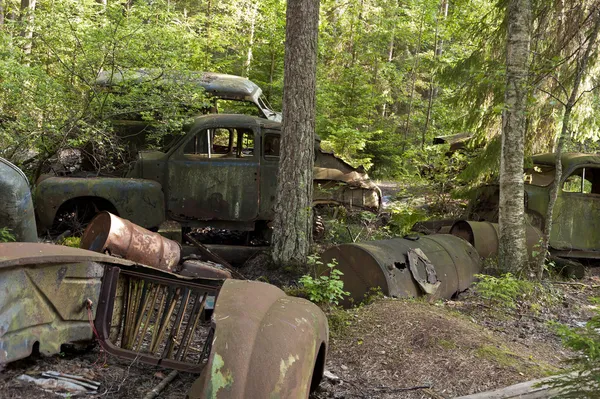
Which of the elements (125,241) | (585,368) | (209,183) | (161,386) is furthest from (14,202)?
(585,368)

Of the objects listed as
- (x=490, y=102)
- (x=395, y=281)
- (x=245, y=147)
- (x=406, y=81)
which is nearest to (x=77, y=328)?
(x=395, y=281)

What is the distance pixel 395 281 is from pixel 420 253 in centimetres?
70

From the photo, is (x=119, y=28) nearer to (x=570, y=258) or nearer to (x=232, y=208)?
(x=232, y=208)

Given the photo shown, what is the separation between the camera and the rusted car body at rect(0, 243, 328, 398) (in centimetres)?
233

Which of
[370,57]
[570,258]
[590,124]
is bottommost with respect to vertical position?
[570,258]

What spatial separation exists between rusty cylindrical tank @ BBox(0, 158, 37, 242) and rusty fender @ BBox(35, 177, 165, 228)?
9.27 ft

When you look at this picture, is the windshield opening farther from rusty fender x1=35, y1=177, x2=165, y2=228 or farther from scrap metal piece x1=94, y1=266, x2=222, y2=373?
scrap metal piece x1=94, y1=266, x2=222, y2=373

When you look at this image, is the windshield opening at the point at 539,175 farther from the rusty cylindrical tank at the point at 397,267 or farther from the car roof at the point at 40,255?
the car roof at the point at 40,255

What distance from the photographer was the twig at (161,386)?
9.25 ft

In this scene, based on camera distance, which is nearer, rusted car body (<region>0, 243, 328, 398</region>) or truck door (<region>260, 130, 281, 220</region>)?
rusted car body (<region>0, 243, 328, 398</region>)

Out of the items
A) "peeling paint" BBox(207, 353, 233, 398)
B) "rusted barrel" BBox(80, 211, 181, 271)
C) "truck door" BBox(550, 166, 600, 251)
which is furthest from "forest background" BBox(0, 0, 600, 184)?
"peeling paint" BBox(207, 353, 233, 398)

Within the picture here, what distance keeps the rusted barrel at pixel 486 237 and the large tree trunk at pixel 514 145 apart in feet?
2.29

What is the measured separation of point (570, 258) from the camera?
8.77 m

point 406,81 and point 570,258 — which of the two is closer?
point 570,258
